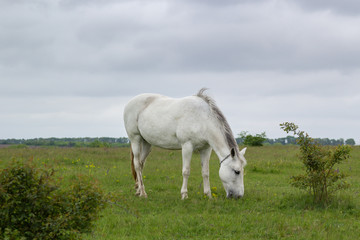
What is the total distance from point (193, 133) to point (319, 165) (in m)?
3.03

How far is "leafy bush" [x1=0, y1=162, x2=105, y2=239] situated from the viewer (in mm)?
3887

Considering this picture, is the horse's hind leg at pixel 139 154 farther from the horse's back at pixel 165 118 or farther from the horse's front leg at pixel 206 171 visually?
the horse's front leg at pixel 206 171

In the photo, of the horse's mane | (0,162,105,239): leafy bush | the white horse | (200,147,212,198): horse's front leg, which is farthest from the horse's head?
(0,162,105,239): leafy bush

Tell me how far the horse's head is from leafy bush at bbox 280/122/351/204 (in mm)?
1303

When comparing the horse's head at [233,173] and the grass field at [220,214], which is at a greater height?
the horse's head at [233,173]

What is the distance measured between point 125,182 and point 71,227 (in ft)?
26.2

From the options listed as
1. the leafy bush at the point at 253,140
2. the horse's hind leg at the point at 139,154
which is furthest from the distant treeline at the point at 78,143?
the horse's hind leg at the point at 139,154

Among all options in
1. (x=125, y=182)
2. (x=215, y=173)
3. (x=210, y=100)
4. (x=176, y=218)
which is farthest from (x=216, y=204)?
(x=215, y=173)

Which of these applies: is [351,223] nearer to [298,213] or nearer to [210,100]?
[298,213]

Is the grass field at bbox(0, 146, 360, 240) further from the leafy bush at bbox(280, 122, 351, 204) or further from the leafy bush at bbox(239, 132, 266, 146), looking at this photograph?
the leafy bush at bbox(239, 132, 266, 146)

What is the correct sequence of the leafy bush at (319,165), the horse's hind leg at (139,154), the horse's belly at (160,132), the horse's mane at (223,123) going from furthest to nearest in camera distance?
the horse's hind leg at (139,154), the horse's belly at (160,132), the horse's mane at (223,123), the leafy bush at (319,165)

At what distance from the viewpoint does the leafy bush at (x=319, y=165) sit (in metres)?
8.11

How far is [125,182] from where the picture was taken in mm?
11938

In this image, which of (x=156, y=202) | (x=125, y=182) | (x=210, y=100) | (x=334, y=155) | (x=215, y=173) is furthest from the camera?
(x=215, y=173)
